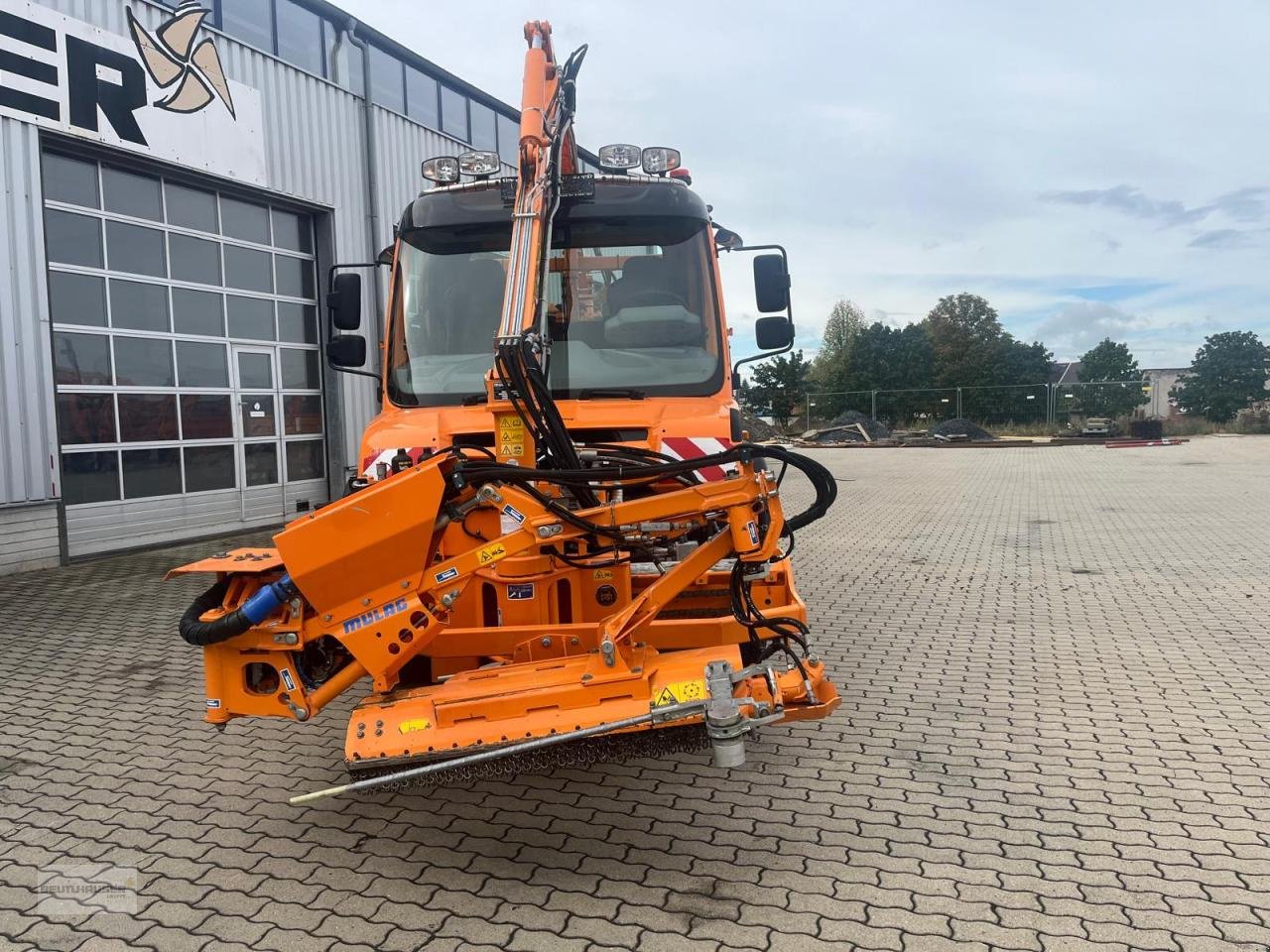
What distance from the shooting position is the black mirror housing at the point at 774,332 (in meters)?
5.64

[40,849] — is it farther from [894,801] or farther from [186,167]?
[186,167]

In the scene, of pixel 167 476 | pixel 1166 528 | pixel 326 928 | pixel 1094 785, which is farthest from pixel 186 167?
pixel 1166 528

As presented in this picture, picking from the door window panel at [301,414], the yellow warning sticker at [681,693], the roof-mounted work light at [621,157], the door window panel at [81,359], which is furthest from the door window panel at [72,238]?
the yellow warning sticker at [681,693]

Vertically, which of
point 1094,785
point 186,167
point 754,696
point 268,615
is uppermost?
point 186,167

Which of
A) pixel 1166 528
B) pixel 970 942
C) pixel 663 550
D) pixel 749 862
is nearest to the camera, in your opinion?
pixel 970 942

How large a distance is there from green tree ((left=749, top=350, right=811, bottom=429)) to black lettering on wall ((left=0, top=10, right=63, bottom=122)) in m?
34.5

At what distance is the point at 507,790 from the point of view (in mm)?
4066

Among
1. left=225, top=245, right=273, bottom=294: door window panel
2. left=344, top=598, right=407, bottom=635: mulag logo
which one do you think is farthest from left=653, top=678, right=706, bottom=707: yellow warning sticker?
left=225, top=245, right=273, bottom=294: door window panel

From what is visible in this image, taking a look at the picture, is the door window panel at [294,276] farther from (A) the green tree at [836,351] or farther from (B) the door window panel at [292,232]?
(A) the green tree at [836,351]

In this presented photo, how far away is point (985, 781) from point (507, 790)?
7.02ft

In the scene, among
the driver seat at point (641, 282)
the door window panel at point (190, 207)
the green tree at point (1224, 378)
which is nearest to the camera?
the driver seat at point (641, 282)

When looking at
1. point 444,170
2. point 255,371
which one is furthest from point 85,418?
point 444,170

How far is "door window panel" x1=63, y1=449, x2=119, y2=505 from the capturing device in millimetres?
9523

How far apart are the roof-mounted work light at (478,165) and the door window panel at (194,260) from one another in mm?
7065
